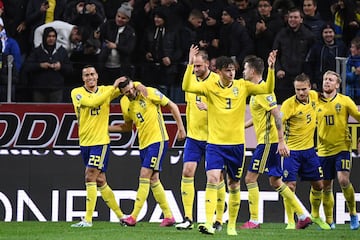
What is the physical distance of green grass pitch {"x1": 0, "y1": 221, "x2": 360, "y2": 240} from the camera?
46.9ft

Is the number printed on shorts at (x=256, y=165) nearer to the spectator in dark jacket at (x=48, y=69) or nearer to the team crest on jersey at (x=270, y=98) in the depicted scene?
the team crest on jersey at (x=270, y=98)

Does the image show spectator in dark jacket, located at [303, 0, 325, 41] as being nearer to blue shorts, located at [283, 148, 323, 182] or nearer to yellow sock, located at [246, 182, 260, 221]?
blue shorts, located at [283, 148, 323, 182]

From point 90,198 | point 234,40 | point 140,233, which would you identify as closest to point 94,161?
point 90,198

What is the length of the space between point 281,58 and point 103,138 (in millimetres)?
4270

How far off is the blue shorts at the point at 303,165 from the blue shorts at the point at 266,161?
1.20 feet

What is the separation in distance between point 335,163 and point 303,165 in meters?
0.51

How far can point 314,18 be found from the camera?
20781 millimetres

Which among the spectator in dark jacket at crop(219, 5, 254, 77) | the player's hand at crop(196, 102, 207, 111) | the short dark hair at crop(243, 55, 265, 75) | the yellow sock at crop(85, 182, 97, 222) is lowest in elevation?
the yellow sock at crop(85, 182, 97, 222)

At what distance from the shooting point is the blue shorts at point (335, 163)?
1700cm

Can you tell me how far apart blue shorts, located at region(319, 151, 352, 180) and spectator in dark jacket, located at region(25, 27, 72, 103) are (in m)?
4.86

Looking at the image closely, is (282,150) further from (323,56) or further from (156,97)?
(323,56)

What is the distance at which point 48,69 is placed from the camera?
64.0 ft

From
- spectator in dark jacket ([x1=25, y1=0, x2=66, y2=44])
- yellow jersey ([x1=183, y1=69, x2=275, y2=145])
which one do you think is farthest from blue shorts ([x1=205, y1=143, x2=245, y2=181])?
spectator in dark jacket ([x1=25, y1=0, x2=66, y2=44])

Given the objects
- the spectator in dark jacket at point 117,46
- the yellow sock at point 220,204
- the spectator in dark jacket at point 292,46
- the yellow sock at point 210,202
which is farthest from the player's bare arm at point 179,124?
the spectator in dark jacket at point 292,46
